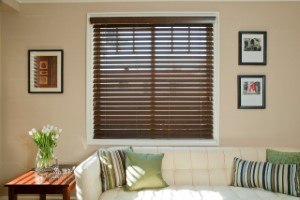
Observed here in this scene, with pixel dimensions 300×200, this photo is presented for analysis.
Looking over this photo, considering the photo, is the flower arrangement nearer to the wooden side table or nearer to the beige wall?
the wooden side table

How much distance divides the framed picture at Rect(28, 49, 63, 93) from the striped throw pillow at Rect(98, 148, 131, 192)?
107 centimetres

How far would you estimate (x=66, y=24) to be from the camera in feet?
11.0

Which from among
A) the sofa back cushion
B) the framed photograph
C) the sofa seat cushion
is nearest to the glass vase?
the sofa seat cushion

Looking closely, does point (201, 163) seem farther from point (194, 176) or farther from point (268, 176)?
point (268, 176)

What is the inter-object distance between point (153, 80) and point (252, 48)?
1.17m

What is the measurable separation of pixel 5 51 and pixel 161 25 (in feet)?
6.03

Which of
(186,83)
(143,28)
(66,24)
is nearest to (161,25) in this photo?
(143,28)

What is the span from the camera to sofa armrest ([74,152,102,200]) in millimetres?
2410

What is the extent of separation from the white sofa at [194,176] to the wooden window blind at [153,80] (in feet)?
1.35

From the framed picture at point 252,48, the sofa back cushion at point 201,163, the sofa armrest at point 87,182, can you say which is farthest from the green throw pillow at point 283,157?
the sofa armrest at point 87,182

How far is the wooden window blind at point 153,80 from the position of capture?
3.38 m

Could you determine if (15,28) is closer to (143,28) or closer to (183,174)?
(143,28)

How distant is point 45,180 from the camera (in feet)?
8.91

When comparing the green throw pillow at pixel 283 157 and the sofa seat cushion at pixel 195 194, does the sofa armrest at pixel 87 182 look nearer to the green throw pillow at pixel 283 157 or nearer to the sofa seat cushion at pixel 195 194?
the sofa seat cushion at pixel 195 194
